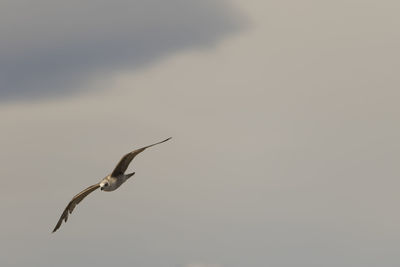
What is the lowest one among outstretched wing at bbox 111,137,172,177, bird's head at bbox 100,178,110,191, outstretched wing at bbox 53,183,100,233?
outstretched wing at bbox 53,183,100,233

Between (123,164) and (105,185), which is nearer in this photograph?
(105,185)

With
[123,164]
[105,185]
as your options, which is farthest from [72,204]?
[123,164]

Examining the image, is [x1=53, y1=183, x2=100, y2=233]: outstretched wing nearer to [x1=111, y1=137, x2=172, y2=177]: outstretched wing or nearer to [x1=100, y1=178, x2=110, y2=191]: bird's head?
[x1=100, y1=178, x2=110, y2=191]: bird's head

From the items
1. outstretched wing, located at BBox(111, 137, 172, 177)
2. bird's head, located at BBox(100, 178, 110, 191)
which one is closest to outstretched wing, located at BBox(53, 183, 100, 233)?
bird's head, located at BBox(100, 178, 110, 191)

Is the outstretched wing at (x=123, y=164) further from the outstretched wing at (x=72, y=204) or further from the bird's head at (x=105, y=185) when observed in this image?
the outstretched wing at (x=72, y=204)

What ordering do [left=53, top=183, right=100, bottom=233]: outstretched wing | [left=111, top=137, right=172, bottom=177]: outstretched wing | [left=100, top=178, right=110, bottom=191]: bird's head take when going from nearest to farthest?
[left=111, top=137, right=172, bottom=177]: outstretched wing → [left=100, top=178, right=110, bottom=191]: bird's head → [left=53, top=183, right=100, bottom=233]: outstretched wing

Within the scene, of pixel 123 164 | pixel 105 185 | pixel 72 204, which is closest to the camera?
pixel 105 185

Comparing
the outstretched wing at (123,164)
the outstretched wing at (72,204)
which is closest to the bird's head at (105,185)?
the outstretched wing at (123,164)

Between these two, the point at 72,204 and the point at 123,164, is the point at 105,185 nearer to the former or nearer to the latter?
the point at 123,164

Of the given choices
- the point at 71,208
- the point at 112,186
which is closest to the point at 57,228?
the point at 71,208

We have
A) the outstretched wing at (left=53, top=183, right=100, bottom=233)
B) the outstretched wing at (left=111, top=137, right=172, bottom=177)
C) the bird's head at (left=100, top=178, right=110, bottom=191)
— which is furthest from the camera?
the outstretched wing at (left=53, top=183, right=100, bottom=233)

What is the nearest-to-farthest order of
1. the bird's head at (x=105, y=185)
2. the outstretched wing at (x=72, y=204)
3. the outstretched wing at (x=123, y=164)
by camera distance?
1. the outstretched wing at (x=123, y=164)
2. the bird's head at (x=105, y=185)
3. the outstretched wing at (x=72, y=204)

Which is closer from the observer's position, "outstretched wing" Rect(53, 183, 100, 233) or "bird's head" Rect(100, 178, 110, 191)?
"bird's head" Rect(100, 178, 110, 191)

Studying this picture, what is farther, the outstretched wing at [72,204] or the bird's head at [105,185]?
the outstretched wing at [72,204]
